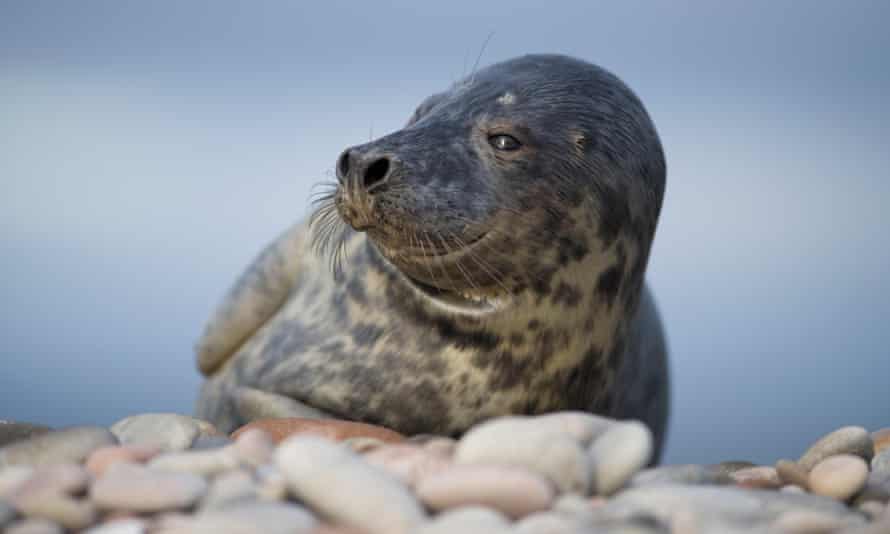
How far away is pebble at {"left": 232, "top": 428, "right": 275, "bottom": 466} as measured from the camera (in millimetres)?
1776

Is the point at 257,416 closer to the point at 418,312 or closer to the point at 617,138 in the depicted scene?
the point at 418,312

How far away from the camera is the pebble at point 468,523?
57.3 inches

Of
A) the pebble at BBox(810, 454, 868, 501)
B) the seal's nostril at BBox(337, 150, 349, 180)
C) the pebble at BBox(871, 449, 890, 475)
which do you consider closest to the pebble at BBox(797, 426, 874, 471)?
the pebble at BBox(871, 449, 890, 475)

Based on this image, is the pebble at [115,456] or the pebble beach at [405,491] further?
the pebble at [115,456]

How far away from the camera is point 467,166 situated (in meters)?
2.63

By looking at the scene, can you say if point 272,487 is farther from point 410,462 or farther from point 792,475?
point 792,475

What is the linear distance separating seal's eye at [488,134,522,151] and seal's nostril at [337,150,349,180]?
1.23 ft

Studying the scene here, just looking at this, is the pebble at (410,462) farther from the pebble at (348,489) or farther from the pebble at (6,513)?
the pebble at (6,513)

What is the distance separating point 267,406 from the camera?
3.08 metres

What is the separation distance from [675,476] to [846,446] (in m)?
0.74

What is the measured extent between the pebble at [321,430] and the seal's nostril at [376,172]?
514 millimetres

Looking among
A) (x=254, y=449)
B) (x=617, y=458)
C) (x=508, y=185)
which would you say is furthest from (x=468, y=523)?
(x=508, y=185)

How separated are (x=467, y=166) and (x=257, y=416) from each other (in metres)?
0.95

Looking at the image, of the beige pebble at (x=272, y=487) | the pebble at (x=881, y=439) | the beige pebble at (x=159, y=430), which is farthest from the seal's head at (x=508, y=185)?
the beige pebble at (x=272, y=487)
